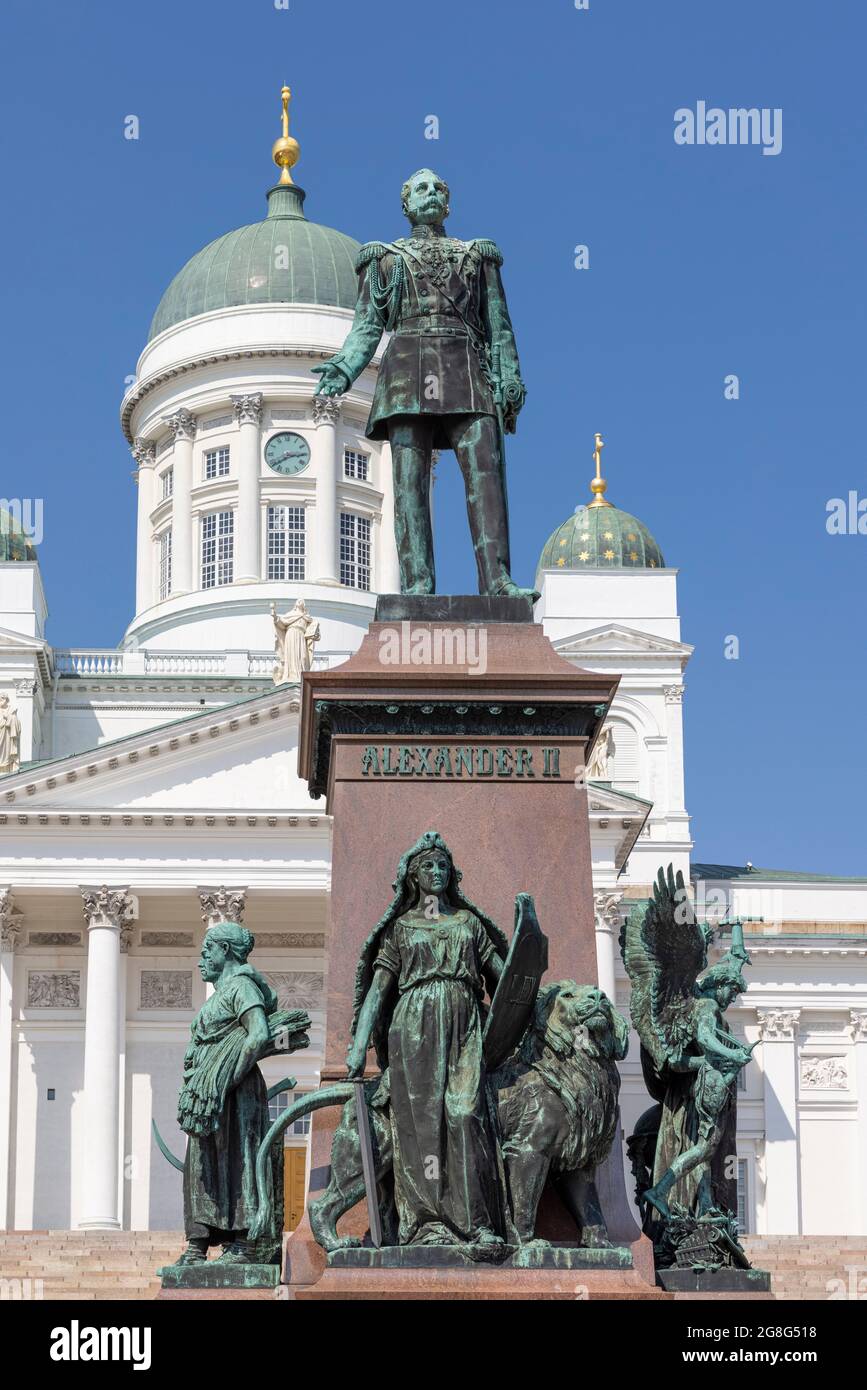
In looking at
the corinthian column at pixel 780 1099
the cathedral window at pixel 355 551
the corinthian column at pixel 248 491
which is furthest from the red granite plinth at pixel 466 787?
the cathedral window at pixel 355 551

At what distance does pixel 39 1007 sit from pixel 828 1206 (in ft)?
68.6

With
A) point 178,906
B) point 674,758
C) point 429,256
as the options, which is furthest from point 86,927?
point 429,256

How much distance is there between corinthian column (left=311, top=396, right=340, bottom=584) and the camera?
7538cm

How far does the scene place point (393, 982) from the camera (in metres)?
10.3

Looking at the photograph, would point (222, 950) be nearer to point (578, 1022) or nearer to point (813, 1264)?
point (578, 1022)

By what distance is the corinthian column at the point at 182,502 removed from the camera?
76.8 m

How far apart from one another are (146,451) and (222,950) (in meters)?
70.6

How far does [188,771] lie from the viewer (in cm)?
5703

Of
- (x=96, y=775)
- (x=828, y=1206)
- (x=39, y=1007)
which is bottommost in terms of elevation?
(x=828, y=1206)

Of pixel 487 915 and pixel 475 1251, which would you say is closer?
pixel 475 1251

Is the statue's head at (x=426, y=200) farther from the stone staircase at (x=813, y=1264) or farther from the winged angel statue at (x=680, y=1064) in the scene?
the stone staircase at (x=813, y=1264)
